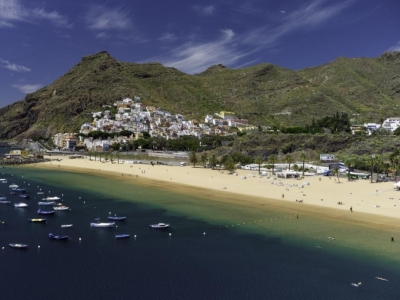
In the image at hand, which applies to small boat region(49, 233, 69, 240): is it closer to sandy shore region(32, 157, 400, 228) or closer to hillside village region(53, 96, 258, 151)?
sandy shore region(32, 157, 400, 228)

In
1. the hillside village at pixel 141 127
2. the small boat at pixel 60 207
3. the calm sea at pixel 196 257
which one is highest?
the hillside village at pixel 141 127

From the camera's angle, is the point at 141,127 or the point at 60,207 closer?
the point at 60,207

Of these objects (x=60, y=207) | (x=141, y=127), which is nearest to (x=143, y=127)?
(x=141, y=127)

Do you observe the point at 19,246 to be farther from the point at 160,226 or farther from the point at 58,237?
the point at 160,226

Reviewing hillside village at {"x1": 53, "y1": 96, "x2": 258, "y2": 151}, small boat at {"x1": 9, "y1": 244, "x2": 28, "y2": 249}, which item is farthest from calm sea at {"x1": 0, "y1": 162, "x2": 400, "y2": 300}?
hillside village at {"x1": 53, "y1": 96, "x2": 258, "y2": 151}

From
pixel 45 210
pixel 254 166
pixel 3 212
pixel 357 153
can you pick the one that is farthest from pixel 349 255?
pixel 357 153

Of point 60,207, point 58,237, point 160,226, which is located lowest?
point 58,237

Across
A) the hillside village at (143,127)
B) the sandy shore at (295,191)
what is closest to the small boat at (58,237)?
the sandy shore at (295,191)

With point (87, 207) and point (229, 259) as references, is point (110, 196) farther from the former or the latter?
point (229, 259)

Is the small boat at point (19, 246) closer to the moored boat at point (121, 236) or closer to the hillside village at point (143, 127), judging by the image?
the moored boat at point (121, 236)
